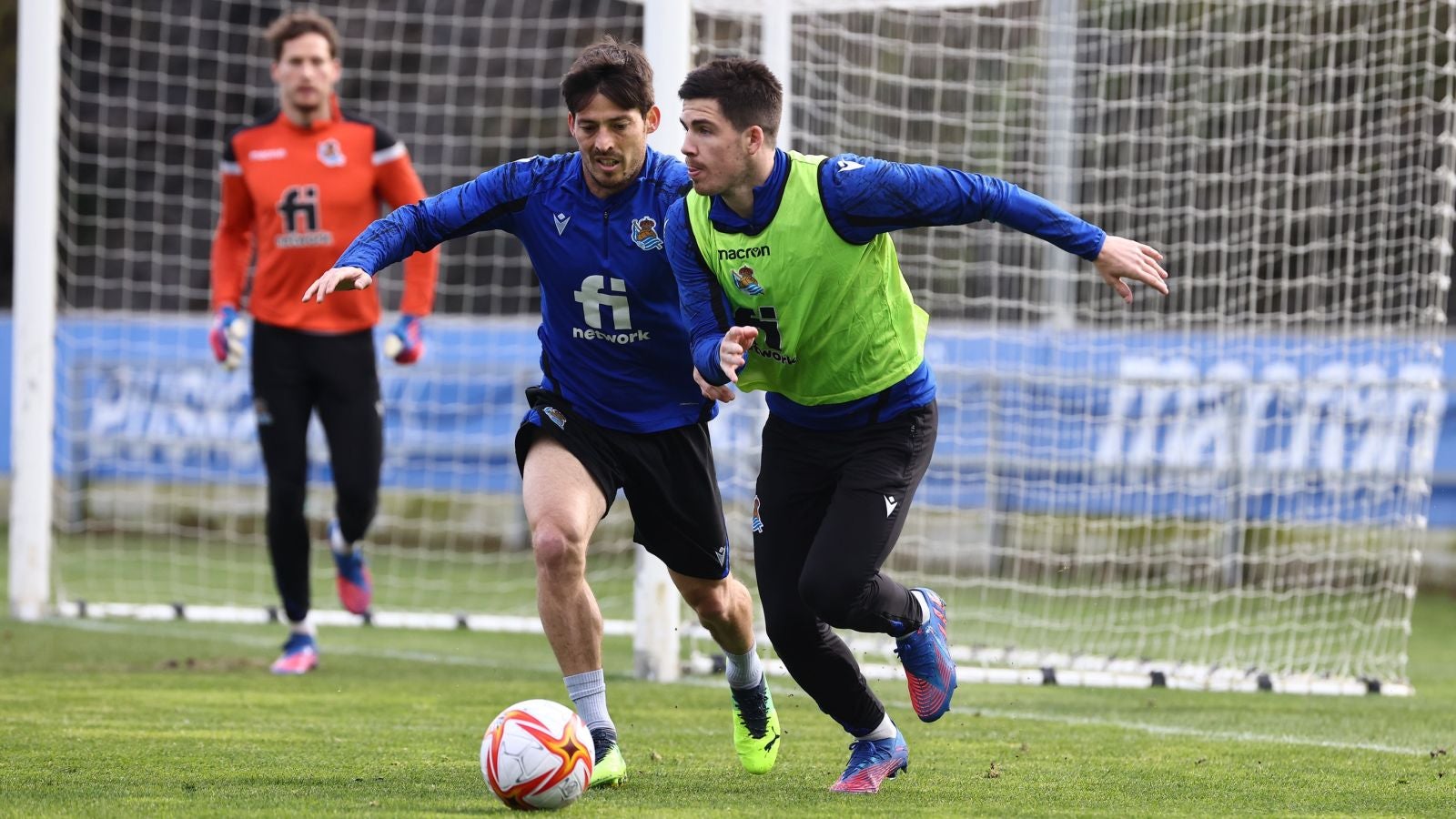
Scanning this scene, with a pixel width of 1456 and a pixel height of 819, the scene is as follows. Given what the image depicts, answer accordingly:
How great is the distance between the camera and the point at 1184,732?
7027mm

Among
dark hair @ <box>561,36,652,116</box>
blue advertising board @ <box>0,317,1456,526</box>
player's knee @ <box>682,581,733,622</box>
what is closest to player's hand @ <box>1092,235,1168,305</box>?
dark hair @ <box>561,36,652,116</box>

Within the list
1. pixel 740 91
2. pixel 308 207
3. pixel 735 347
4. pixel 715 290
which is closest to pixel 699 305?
pixel 715 290

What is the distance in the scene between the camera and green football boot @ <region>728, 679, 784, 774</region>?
5719 millimetres

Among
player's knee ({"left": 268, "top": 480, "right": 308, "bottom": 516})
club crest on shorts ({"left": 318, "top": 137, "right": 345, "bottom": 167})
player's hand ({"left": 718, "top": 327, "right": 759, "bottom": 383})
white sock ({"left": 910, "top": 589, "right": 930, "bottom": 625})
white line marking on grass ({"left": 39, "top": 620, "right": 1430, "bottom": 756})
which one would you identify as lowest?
white line marking on grass ({"left": 39, "top": 620, "right": 1430, "bottom": 756})

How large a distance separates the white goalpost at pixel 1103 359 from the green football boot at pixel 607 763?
2.82 m

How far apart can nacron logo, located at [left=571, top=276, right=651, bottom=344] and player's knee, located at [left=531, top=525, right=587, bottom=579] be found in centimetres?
65

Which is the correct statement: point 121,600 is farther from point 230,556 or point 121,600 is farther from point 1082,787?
point 1082,787

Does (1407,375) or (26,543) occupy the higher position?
(1407,375)

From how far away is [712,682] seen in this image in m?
8.37

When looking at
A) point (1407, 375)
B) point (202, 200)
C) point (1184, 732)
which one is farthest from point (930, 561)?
point (202, 200)

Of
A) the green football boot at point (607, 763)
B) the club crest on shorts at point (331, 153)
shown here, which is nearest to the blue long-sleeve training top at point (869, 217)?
the green football boot at point (607, 763)

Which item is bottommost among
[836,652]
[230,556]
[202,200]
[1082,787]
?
[230,556]

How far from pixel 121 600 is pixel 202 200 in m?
6.34

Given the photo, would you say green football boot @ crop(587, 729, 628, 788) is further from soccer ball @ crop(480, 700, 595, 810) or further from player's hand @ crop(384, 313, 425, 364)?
player's hand @ crop(384, 313, 425, 364)
